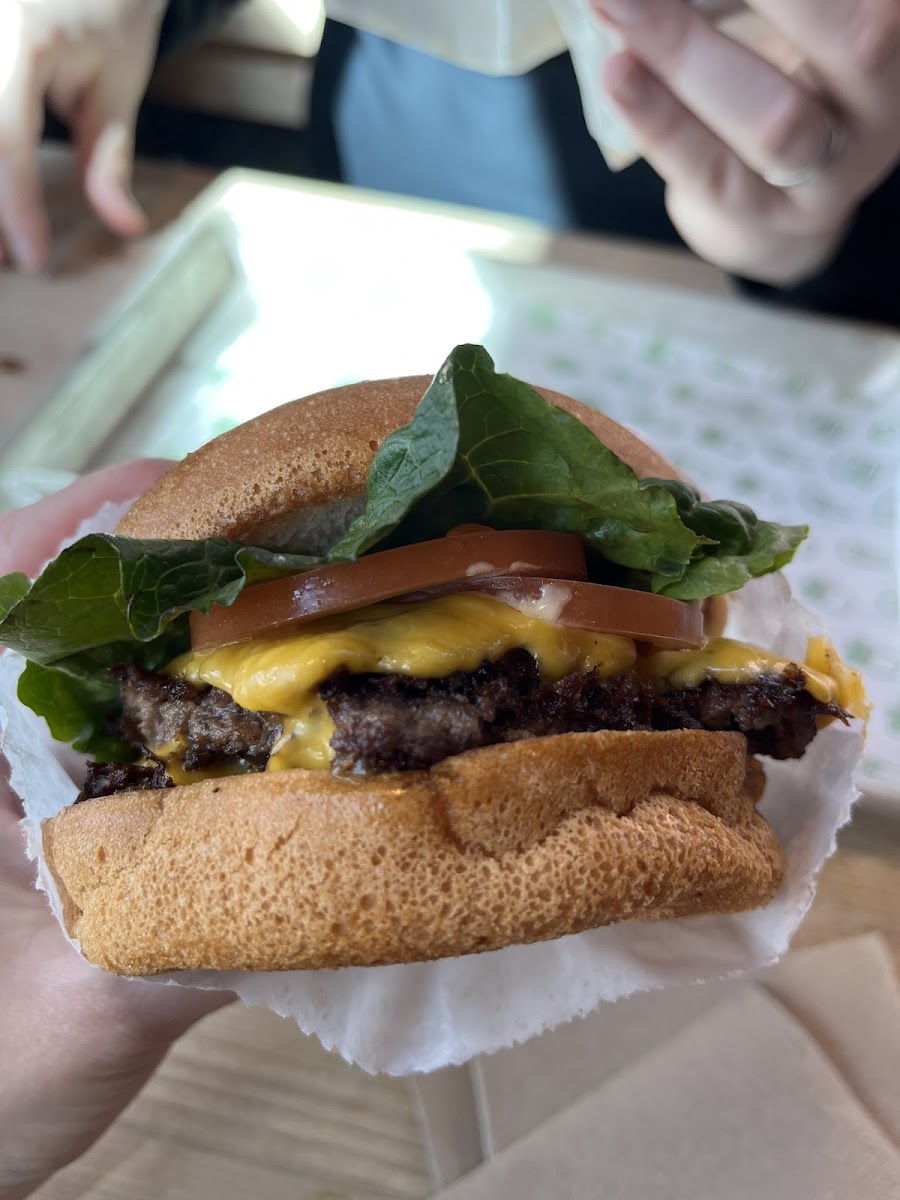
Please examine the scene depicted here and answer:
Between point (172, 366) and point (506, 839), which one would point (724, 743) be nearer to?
point (506, 839)

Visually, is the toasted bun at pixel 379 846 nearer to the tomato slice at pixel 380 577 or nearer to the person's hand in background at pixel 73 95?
the tomato slice at pixel 380 577

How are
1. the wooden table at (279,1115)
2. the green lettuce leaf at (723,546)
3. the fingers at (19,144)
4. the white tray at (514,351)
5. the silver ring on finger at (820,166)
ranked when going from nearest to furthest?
the green lettuce leaf at (723,546) < the wooden table at (279,1115) < the silver ring on finger at (820,166) < the white tray at (514,351) < the fingers at (19,144)

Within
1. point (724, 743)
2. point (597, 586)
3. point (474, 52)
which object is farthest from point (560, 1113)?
point (474, 52)

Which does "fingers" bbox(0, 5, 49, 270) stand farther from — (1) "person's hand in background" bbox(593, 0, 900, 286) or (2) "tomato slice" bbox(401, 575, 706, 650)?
(2) "tomato slice" bbox(401, 575, 706, 650)

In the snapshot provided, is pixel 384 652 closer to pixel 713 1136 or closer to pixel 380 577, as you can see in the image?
pixel 380 577

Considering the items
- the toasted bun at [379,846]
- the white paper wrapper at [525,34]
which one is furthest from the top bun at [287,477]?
the white paper wrapper at [525,34]

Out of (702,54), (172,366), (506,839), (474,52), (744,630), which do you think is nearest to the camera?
(506,839)

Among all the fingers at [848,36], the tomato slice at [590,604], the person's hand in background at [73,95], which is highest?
the fingers at [848,36]

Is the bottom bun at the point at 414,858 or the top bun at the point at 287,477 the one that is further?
the top bun at the point at 287,477
